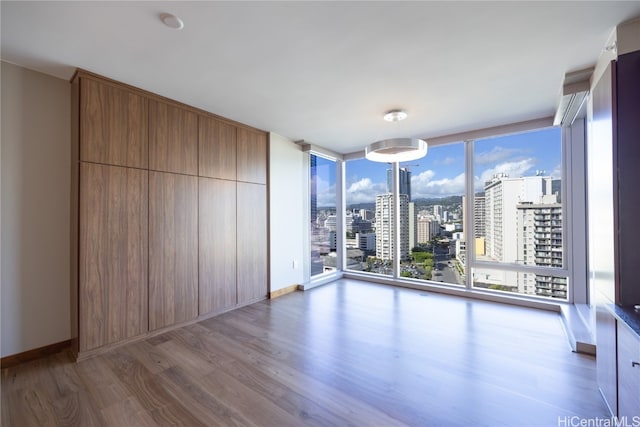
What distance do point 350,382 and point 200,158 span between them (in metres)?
2.95

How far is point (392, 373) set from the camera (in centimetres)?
210

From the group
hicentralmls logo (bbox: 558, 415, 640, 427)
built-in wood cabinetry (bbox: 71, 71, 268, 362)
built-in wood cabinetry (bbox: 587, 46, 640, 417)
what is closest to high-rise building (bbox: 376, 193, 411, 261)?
built-in wood cabinetry (bbox: 71, 71, 268, 362)

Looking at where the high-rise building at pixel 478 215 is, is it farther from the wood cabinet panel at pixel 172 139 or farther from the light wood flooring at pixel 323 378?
the wood cabinet panel at pixel 172 139

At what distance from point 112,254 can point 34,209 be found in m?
0.73

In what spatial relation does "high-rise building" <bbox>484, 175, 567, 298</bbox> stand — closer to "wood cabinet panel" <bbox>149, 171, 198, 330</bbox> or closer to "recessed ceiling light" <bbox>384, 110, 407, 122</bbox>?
"recessed ceiling light" <bbox>384, 110, 407, 122</bbox>

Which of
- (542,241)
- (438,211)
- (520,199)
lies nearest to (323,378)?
(438,211)

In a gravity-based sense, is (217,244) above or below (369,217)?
below

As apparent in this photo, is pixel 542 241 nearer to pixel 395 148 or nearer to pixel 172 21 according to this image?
pixel 395 148

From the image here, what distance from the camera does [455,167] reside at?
14.3 ft

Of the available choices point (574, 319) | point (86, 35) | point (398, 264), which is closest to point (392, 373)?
point (574, 319)

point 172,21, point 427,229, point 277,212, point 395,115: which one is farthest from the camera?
point 427,229

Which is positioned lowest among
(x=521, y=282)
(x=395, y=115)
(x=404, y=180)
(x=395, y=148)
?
(x=521, y=282)

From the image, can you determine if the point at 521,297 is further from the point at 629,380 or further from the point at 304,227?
the point at 304,227

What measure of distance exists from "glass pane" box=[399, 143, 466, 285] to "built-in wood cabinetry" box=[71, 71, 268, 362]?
286cm
